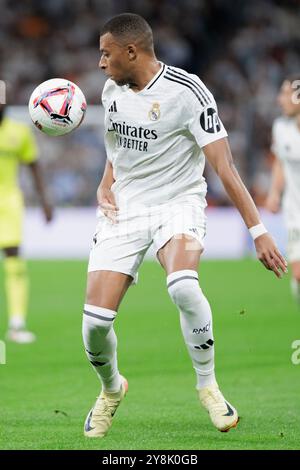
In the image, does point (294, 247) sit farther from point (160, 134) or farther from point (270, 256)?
point (270, 256)

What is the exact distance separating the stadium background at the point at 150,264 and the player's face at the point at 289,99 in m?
2.20

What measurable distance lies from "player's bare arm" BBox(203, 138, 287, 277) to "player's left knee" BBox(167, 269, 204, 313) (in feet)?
1.30

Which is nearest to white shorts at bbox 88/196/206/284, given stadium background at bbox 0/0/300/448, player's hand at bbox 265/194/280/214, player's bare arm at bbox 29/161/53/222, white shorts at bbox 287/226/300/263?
stadium background at bbox 0/0/300/448

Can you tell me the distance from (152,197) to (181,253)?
0.41 metres

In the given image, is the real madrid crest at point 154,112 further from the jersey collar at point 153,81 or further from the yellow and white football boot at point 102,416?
the yellow and white football boot at point 102,416

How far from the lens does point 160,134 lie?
612 centimetres

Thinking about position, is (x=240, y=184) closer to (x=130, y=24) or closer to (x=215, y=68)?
(x=130, y=24)

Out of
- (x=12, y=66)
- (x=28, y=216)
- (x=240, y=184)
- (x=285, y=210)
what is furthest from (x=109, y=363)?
(x=12, y=66)

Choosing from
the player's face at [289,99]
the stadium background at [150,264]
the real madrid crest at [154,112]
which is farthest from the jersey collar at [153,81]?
the player's face at [289,99]

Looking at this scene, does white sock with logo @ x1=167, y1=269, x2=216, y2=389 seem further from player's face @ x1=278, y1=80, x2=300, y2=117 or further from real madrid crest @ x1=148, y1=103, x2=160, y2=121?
→ player's face @ x1=278, y1=80, x2=300, y2=117

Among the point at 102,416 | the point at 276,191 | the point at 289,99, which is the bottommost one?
the point at 102,416

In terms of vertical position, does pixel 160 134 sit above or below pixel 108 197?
above

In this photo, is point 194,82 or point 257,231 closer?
point 257,231

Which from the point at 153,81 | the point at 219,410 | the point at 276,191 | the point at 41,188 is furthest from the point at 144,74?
the point at 276,191
